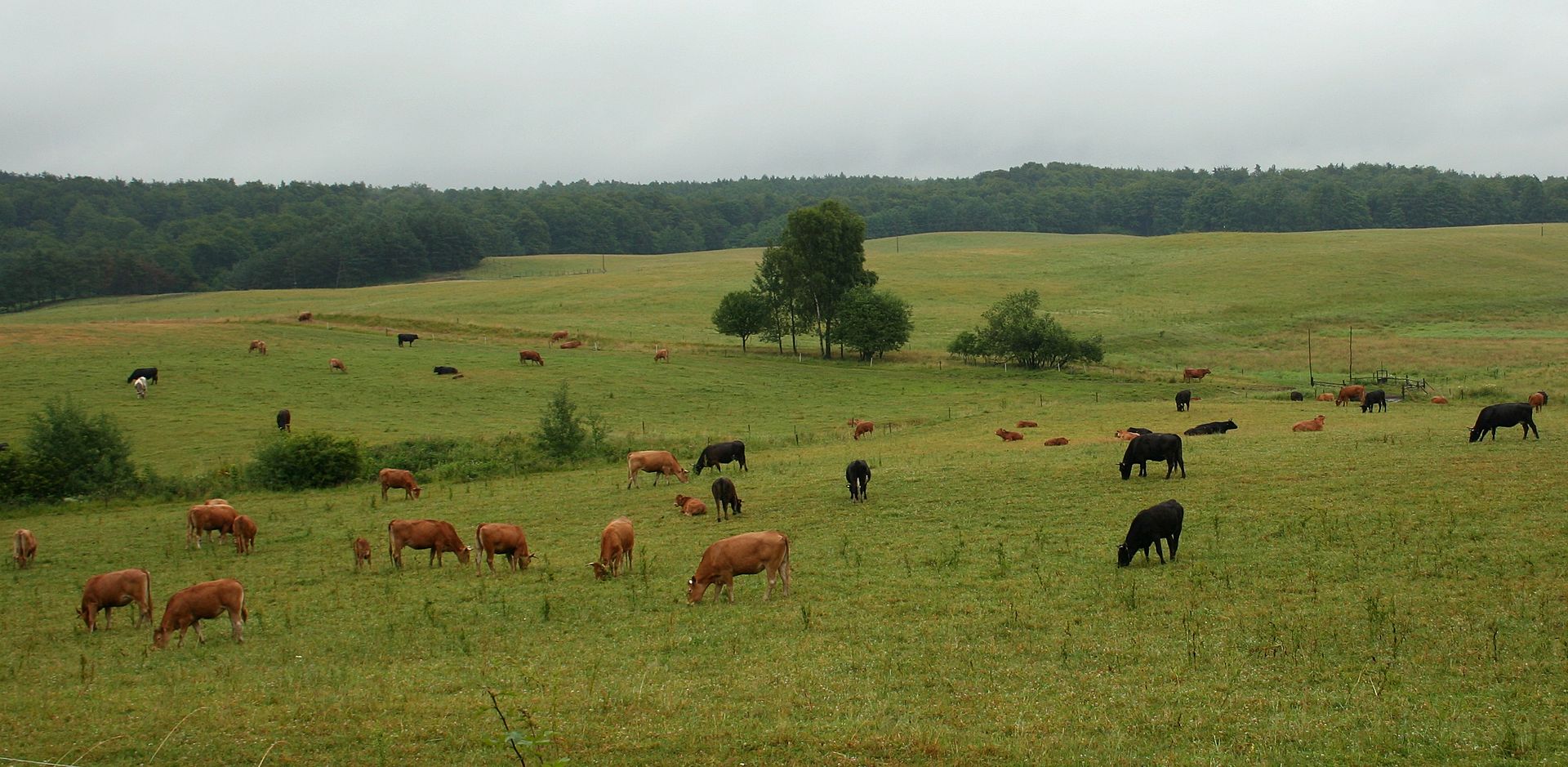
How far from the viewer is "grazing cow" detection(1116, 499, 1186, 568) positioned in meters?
17.3

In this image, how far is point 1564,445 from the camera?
84.4 feet

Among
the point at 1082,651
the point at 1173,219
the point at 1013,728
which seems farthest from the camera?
the point at 1173,219

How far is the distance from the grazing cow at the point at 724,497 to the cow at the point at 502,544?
18.2ft

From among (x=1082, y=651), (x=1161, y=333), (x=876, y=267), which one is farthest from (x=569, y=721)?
(x=876, y=267)

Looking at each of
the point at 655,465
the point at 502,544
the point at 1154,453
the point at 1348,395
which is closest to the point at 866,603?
the point at 502,544

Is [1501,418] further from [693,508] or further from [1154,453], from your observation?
[693,508]

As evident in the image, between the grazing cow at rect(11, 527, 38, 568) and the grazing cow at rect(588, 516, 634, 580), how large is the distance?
13.7 meters

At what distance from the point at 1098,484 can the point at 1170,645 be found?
1282cm

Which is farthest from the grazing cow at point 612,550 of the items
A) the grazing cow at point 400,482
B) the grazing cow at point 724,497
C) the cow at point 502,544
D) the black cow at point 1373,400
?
the black cow at point 1373,400

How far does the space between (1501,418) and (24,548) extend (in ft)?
118

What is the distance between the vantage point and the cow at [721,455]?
3244 cm

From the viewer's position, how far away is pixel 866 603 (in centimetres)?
1560

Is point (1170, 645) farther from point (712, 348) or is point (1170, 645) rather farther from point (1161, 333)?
point (1161, 333)

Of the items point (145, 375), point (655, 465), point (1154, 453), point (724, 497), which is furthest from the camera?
point (145, 375)
